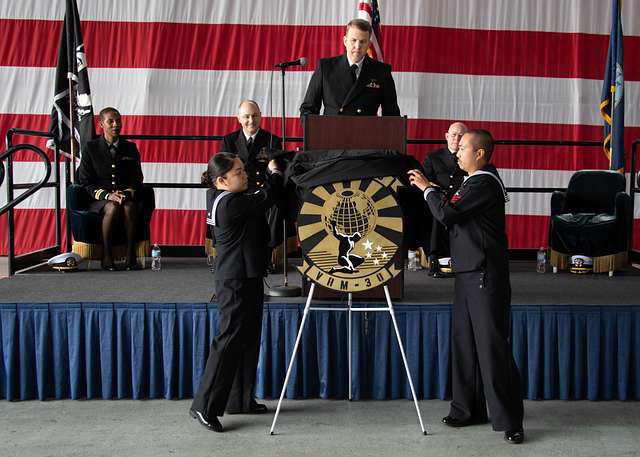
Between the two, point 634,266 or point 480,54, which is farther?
point 480,54

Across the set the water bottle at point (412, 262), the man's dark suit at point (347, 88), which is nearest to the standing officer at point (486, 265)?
the man's dark suit at point (347, 88)

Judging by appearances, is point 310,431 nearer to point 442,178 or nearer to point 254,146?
point 254,146

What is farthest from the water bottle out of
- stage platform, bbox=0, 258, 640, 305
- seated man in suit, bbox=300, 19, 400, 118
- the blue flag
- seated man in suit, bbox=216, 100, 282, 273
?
the blue flag

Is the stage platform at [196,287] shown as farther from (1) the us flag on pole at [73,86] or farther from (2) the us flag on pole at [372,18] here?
(2) the us flag on pole at [372,18]

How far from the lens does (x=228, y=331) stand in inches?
123

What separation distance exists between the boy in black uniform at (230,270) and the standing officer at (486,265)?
0.67m

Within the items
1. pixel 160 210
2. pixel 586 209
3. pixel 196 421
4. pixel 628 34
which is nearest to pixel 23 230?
pixel 160 210

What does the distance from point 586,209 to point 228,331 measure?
131 inches

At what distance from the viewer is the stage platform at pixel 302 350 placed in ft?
11.9

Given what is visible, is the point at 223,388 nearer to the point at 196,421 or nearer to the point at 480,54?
the point at 196,421

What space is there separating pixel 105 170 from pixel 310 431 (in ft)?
9.47

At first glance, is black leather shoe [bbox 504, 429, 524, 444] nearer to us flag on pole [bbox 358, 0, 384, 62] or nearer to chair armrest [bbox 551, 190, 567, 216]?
chair armrest [bbox 551, 190, 567, 216]

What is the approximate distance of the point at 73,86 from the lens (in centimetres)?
568

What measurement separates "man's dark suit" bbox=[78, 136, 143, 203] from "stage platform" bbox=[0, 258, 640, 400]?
69.5 inches
